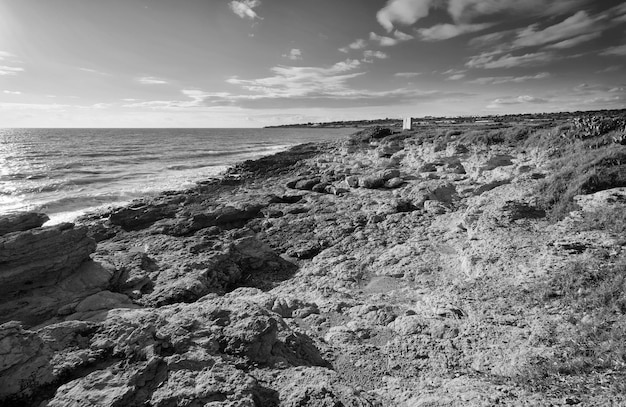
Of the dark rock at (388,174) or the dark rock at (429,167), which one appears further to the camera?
the dark rock at (429,167)

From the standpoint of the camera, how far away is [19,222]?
36.0 feet

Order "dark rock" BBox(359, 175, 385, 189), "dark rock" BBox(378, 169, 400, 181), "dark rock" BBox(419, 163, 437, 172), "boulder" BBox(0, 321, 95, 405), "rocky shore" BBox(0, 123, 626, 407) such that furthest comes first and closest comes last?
"dark rock" BBox(419, 163, 437, 172), "dark rock" BBox(378, 169, 400, 181), "dark rock" BBox(359, 175, 385, 189), "rocky shore" BBox(0, 123, 626, 407), "boulder" BBox(0, 321, 95, 405)

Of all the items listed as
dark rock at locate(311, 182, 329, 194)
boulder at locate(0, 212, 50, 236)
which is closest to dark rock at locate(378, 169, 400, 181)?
dark rock at locate(311, 182, 329, 194)

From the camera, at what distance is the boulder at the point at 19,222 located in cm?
1059

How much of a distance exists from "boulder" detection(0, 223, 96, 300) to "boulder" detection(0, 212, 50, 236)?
2.75 feet

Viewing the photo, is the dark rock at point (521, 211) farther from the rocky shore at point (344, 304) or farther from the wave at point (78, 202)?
the wave at point (78, 202)

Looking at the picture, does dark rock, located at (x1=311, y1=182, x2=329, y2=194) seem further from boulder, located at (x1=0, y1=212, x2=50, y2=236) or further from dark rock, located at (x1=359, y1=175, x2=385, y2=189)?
boulder, located at (x1=0, y1=212, x2=50, y2=236)

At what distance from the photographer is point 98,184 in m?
35.1

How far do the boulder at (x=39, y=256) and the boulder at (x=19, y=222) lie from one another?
839 mm

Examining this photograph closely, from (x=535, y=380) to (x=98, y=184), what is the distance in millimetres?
41030

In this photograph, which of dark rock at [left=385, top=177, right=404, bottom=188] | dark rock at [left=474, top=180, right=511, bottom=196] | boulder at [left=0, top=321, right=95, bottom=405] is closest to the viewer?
boulder at [left=0, top=321, right=95, bottom=405]

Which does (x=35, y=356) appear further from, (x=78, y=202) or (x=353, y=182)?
(x=78, y=202)

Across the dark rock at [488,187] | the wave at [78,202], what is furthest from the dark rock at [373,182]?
the wave at [78,202]

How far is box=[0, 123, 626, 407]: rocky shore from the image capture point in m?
5.03
